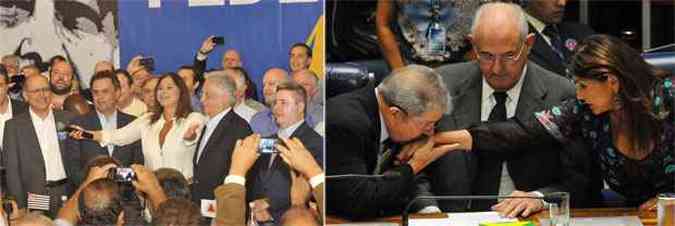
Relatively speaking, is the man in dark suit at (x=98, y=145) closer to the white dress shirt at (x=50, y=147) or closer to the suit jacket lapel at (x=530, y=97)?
the white dress shirt at (x=50, y=147)

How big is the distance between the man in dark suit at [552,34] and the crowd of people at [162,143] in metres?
1.19

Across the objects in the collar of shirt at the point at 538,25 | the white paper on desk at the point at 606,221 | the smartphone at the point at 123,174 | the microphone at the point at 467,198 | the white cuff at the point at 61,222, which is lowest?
the white paper on desk at the point at 606,221

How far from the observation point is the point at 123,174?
538 cm

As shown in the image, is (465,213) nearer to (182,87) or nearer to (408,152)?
(408,152)

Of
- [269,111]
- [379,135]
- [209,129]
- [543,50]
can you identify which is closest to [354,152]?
[379,135]

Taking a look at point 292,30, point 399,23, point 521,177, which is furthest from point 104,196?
point 521,177

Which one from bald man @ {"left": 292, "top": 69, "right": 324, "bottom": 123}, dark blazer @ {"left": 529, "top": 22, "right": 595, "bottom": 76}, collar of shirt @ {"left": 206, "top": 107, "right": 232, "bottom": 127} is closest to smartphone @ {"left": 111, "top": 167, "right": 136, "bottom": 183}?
collar of shirt @ {"left": 206, "top": 107, "right": 232, "bottom": 127}

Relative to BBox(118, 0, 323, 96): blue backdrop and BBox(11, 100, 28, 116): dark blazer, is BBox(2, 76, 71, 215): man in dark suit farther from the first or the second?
BBox(118, 0, 323, 96): blue backdrop

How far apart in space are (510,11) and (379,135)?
927mm

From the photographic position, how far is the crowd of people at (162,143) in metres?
5.27

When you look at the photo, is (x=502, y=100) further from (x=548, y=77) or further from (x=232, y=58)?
Result: (x=232, y=58)

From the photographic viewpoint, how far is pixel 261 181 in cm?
531

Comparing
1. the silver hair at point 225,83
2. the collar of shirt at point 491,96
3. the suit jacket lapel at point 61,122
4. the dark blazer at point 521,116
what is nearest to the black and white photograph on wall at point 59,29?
the suit jacket lapel at point 61,122

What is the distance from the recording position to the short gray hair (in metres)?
5.49
